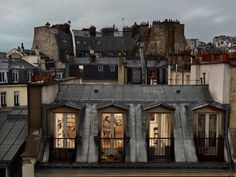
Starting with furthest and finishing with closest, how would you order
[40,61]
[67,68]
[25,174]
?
[67,68] < [40,61] < [25,174]

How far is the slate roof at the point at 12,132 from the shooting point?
10320 mm

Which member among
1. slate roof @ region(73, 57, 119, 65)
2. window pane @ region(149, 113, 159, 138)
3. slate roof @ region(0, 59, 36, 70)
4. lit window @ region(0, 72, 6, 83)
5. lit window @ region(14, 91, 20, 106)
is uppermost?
slate roof @ region(73, 57, 119, 65)

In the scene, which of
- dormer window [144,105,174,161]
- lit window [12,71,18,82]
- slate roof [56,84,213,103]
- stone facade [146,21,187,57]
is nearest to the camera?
dormer window [144,105,174,161]

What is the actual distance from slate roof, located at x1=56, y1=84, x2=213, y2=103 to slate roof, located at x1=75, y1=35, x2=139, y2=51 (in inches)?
2196

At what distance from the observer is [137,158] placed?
10.0 m

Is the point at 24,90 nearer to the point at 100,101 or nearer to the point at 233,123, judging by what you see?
the point at 100,101

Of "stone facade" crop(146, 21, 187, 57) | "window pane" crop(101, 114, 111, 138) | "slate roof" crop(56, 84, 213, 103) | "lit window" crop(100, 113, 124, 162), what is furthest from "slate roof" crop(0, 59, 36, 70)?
"stone facade" crop(146, 21, 187, 57)

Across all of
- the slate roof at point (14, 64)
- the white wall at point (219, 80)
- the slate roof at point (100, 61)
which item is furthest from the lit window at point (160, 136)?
the slate roof at point (100, 61)

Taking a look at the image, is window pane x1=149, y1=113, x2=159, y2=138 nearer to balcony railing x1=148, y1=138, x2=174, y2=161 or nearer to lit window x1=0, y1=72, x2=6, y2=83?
balcony railing x1=148, y1=138, x2=174, y2=161

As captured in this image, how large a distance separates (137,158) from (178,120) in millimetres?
1887

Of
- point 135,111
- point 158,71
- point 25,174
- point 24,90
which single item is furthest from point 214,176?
point 158,71

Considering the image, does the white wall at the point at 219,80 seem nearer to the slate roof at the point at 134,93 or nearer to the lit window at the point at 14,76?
the slate roof at the point at 134,93

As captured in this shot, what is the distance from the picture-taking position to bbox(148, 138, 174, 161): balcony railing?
10.3 meters

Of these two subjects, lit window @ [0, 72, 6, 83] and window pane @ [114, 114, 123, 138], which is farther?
lit window @ [0, 72, 6, 83]
